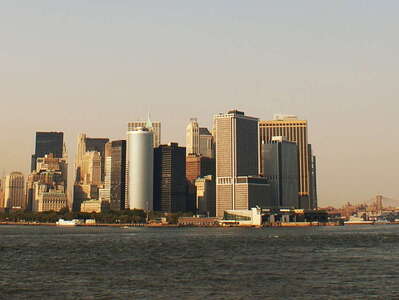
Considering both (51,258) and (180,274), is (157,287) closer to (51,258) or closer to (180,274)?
(180,274)

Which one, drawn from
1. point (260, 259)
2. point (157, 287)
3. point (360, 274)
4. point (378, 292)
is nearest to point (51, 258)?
point (260, 259)

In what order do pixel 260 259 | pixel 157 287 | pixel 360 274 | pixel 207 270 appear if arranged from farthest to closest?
pixel 260 259 < pixel 207 270 < pixel 360 274 < pixel 157 287

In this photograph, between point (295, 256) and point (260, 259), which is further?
point (295, 256)

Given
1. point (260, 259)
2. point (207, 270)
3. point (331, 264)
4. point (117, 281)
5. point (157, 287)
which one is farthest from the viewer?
point (260, 259)

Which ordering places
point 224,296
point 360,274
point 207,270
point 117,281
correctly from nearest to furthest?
point 224,296 → point 117,281 → point 360,274 → point 207,270

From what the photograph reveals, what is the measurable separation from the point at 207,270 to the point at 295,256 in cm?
2459

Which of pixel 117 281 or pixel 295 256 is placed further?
pixel 295 256

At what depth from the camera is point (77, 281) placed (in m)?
62.6

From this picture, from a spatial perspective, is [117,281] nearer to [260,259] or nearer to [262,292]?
[262,292]

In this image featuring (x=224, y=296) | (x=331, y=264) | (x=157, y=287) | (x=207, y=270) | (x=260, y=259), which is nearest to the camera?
(x=224, y=296)

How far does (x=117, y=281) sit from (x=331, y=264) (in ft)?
95.1

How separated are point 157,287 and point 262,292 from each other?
31.3 feet

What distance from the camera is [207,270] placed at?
2852 inches

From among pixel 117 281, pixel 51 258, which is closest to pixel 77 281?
pixel 117 281
